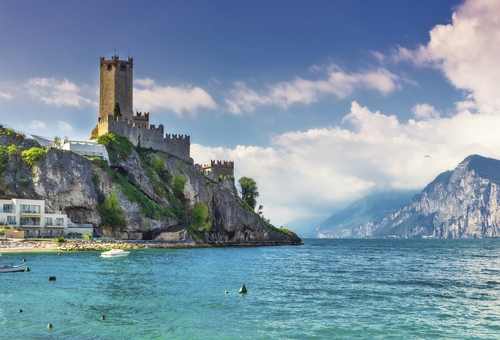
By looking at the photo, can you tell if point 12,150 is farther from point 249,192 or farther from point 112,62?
point 249,192

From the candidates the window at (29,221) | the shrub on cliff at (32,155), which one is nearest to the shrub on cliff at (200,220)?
the window at (29,221)

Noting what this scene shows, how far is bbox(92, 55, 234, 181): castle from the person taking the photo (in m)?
115

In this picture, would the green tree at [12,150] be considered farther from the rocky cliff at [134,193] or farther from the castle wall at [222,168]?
the castle wall at [222,168]

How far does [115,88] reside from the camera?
119m

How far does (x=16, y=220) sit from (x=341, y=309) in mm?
69286

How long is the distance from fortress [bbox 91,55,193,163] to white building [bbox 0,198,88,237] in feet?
101

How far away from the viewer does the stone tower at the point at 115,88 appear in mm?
118250

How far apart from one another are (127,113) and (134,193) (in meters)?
25.4

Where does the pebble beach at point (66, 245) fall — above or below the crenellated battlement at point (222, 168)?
below

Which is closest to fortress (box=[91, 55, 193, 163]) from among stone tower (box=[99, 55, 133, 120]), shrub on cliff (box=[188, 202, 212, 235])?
stone tower (box=[99, 55, 133, 120])

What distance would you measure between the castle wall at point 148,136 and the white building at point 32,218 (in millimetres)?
28850

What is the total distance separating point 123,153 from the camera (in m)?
108

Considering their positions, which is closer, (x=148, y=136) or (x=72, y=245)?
(x=72, y=245)

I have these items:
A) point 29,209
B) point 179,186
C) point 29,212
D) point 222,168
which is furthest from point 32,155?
point 222,168
